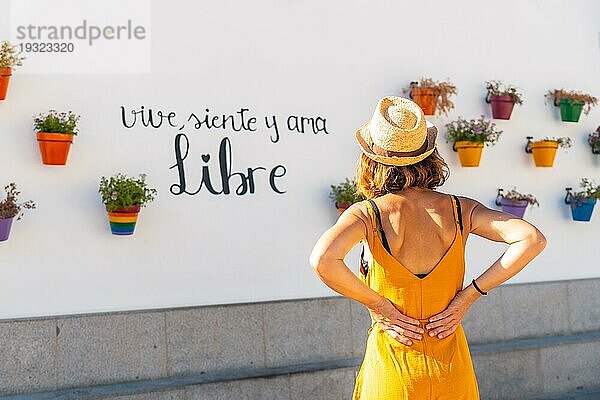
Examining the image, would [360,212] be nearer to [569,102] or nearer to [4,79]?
[4,79]

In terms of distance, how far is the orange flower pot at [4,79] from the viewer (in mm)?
4758

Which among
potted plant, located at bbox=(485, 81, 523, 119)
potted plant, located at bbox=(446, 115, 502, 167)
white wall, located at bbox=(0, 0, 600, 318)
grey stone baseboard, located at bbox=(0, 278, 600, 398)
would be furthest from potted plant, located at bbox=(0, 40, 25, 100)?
potted plant, located at bbox=(485, 81, 523, 119)

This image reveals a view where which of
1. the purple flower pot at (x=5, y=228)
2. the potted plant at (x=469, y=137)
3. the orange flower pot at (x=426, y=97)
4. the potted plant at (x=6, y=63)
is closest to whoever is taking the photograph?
the purple flower pot at (x=5, y=228)

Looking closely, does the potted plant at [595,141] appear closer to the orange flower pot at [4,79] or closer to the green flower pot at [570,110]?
the green flower pot at [570,110]

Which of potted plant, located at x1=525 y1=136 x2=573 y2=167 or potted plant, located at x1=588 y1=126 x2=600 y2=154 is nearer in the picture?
potted plant, located at x1=525 y1=136 x2=573 y2=167

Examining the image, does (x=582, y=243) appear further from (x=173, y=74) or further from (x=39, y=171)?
(x=39, y=171)

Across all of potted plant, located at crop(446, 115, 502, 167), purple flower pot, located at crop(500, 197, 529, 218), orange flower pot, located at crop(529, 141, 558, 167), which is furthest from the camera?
orange flower pot, located at crop(529, 141, 558, 167)

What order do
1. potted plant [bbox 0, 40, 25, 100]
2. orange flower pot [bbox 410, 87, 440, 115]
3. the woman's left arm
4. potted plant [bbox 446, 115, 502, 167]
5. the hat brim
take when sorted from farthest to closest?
potted plant [bbox 446, 115, 502, 167] → orange flower pot [bbox 410, 87, 440, 115] → potted plant [bbox 0, 40, 25, 100] → the hat brim → the woman's left arm

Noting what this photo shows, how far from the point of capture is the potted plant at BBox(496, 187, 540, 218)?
616 centimetres

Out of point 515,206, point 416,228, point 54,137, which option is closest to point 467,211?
point 416,228

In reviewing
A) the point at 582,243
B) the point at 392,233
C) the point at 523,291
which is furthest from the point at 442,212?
the point at 582,243

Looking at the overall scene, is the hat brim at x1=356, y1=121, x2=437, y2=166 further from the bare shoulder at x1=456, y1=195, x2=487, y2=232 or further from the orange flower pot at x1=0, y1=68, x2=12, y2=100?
the orange flower pot at x1=0, y1=68, x2=12, y2=100

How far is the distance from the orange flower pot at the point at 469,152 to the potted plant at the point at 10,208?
3.00 meters

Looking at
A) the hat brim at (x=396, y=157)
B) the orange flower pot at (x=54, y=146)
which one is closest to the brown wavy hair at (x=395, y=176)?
the hat brim at (x=396, y=157)
